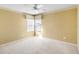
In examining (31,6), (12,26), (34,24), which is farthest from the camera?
(12,26)

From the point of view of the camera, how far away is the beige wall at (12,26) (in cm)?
286

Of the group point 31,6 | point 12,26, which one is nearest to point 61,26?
point 31,6

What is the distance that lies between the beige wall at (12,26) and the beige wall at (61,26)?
0.72 m

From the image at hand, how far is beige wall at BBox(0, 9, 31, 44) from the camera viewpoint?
286 centimetres

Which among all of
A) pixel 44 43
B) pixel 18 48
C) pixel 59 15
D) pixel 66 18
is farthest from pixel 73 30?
pixel 18 48

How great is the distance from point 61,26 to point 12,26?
1.62 meters

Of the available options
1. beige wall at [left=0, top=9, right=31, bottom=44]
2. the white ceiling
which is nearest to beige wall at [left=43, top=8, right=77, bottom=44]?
the white ceiling

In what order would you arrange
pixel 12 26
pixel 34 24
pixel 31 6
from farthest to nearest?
pixel 12 26 < pixel 34 24 < pixel 31 6

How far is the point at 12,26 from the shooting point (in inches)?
118

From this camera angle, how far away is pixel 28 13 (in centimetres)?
281

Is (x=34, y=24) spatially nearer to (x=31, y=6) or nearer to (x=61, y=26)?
(x=31, y=6)

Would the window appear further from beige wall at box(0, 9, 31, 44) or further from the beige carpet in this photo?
the beige carpet

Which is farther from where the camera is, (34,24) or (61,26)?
(61,26)
